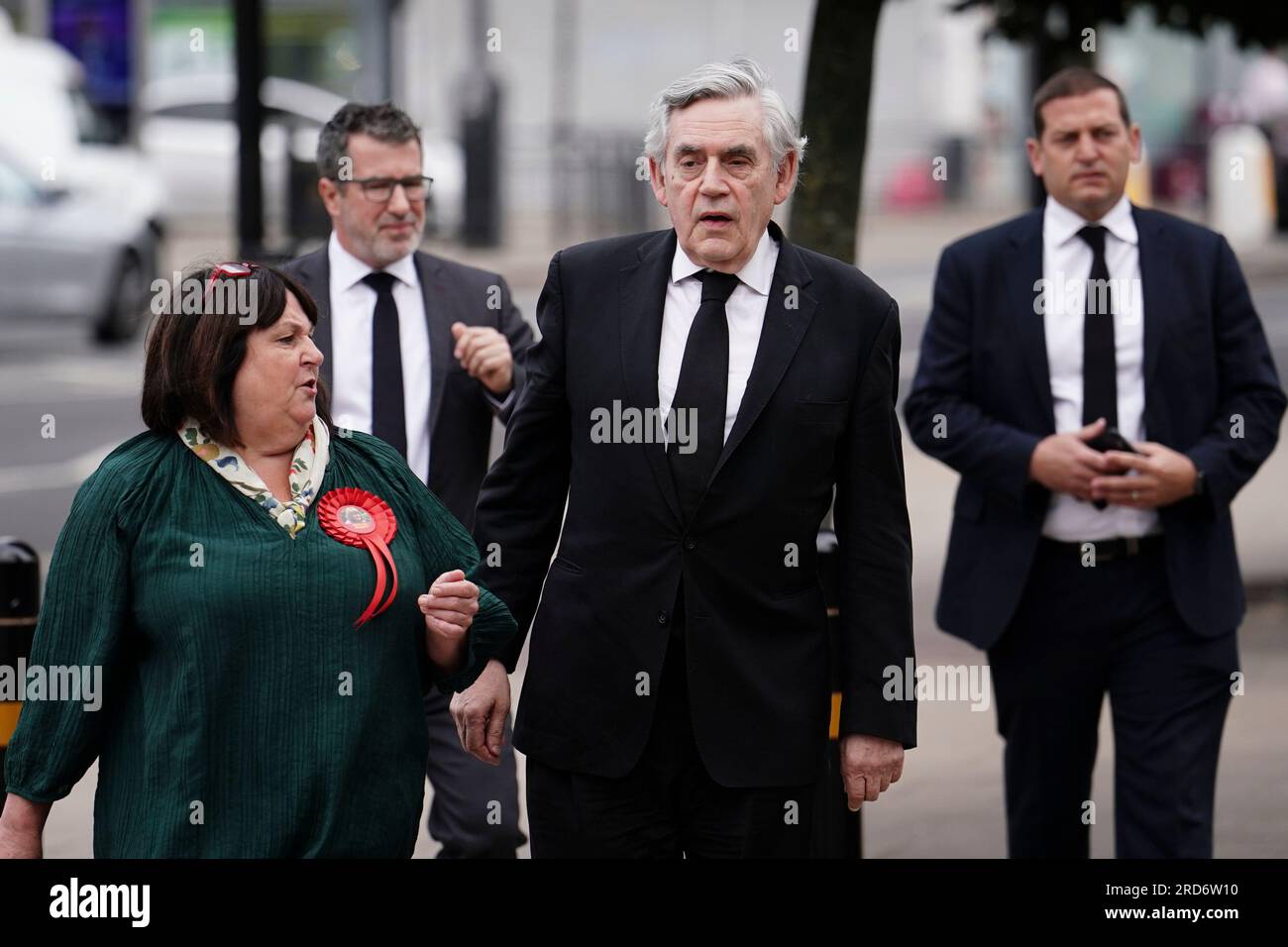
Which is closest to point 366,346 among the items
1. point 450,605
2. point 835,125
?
point 450,605

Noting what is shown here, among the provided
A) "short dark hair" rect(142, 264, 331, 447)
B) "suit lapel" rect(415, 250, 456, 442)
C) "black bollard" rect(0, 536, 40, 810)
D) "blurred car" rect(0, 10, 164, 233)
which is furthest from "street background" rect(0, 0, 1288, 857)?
"suit lapel" rect(415, 250, 456, 442)

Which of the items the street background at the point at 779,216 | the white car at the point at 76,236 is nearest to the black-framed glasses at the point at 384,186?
the street background at the point at 779,216

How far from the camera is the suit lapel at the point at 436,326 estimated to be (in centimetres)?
538

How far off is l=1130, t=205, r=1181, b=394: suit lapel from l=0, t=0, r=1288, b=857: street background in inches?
69.2

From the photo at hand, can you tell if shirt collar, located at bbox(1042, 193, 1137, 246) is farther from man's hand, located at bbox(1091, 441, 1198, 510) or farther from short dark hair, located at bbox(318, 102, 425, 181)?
short dark hair, located at bbox(318, 102, 425, 181)

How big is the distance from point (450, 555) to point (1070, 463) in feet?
6.00

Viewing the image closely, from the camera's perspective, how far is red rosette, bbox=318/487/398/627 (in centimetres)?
372

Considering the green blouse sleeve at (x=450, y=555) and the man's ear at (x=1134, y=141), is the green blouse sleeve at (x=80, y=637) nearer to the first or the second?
the green blouse sleeve at (x=450, y=555)

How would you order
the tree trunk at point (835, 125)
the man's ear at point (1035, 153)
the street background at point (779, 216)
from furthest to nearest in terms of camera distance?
the street background at point (779, 216) < the tree trunk at point (835, 125) < the man's ear at point (1035, 153)

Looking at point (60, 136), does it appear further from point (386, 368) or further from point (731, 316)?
point (731, 316)

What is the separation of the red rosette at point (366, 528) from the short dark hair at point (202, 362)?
7.9 inches

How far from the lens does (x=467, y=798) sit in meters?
5.25

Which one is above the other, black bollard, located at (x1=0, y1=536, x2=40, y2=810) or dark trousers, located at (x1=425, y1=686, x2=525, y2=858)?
black bollard, located at (x1=0, y1=536, x2=40, y2=810)
